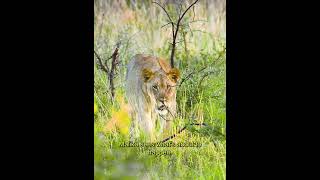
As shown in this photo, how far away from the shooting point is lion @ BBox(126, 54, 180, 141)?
18.0ft

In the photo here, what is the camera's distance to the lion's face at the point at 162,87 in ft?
17.9

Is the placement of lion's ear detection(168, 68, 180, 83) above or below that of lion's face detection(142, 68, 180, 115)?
above

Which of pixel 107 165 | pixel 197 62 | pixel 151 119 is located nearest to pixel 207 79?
pixel 197 62

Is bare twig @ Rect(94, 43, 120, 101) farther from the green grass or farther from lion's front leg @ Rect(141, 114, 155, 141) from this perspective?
lion's front leg @ Rect(141, 114, 155, 141)

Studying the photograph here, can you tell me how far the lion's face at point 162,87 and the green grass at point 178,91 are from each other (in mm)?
56

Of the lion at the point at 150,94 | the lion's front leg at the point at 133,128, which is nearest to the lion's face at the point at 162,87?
the lion at the point at 150,94

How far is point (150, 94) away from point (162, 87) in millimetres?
96

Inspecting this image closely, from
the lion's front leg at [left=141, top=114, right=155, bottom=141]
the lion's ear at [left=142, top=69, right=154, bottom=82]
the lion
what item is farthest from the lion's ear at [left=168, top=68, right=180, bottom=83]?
the lion's front leg at [left=141, top=114, right=155, bottom=141]

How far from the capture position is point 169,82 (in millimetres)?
5480

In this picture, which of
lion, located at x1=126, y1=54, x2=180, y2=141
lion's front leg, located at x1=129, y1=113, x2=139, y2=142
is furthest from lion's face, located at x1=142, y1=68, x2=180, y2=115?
lion's front leg, located at x1=129, y1=113, x2=139, y2=142

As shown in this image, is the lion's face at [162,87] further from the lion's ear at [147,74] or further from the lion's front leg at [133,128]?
the lion's front leg at [133,128]

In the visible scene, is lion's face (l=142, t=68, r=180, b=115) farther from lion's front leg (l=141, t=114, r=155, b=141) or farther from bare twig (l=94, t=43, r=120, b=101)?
bare twig (l=94, t=43, r=120, b=101)

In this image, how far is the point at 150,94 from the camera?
5.48 meters
